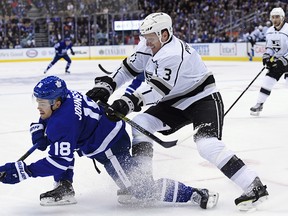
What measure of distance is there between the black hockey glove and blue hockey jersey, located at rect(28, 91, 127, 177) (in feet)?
0.24

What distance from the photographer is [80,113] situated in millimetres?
2842

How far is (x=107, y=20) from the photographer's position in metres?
21.2

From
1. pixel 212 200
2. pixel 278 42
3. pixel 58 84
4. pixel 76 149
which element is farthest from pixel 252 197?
pixel 278 42

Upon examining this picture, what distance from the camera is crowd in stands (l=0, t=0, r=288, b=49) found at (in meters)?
19.1

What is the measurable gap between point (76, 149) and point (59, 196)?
29 cm

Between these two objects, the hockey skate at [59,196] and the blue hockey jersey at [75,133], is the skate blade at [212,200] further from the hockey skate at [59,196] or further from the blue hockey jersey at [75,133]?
the hockey skate at [59,196]

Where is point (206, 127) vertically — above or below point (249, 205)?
above

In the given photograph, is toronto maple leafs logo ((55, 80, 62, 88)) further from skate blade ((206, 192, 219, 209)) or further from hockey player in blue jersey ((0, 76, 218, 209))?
skate blade ((206, 192, 219, 209))

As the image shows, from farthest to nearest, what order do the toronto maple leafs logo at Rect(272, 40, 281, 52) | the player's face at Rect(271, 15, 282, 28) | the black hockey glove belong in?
the toronto maple leafs logo at Rect(272, 40, 281, 52), the player's face at Rect(271, 15, 282, 28), the black hockey glove

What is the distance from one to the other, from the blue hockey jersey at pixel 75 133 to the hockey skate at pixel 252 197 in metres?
0.68

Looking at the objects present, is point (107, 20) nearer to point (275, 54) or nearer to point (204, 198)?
point (275, 54)

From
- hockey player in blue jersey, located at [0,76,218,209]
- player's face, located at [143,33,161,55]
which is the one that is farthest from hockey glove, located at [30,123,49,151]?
player's face, located at [143,33,161,55]

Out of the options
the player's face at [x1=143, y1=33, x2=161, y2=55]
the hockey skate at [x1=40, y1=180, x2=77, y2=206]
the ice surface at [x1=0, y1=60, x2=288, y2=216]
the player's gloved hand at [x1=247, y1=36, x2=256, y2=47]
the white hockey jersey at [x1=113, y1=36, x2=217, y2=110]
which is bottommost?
the player's gloved hand at [x1=247, y1=36, x2=256, y2=47]

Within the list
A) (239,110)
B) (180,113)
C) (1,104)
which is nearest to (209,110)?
(180,113)
